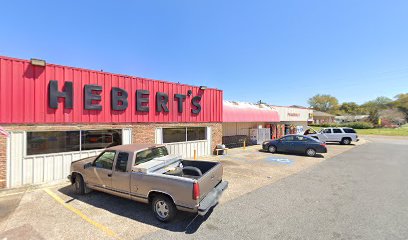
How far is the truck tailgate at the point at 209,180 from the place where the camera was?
478 cm

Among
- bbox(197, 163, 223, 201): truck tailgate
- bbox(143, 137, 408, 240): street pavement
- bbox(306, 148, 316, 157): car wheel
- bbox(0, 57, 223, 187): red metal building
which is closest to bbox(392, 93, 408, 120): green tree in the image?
bbox(306, 148, 316, 157): car wheel

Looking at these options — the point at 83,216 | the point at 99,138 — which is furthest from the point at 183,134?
the point at 83,216

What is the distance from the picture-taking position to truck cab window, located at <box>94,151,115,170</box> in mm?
5898

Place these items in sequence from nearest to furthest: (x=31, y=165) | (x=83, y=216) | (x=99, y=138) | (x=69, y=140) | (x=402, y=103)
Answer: (x=83, y=216) < (x=31, y=165) < (x=69, y=140) < (x=99, y=138) < (x=402, y=103)

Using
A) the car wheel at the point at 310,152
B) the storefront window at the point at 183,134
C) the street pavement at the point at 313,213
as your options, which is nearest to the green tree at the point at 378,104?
the car wheel at the point at 310,152

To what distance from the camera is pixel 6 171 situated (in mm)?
7219

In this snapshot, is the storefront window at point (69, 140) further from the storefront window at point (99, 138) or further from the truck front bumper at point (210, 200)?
the truck front bumper at point (210, 200)

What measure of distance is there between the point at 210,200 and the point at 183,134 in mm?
8122

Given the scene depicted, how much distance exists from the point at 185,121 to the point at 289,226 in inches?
355

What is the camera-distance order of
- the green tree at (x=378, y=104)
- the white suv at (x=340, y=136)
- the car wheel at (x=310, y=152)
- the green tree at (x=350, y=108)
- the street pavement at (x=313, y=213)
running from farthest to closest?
the green tree at (x=350, y=108) → the green tree at (x=378, y=104) → the white suv at (x=340, y=136) → the car wheel at (x=310, y=152) → the street pavement at (x=313, y=213)

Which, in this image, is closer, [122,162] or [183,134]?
[122,162]

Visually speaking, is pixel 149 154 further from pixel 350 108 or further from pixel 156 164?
pixel 350 108

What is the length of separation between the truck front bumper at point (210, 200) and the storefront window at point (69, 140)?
21.2 feet

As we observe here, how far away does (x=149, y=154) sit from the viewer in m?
6.16
